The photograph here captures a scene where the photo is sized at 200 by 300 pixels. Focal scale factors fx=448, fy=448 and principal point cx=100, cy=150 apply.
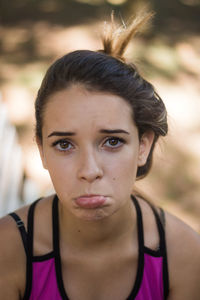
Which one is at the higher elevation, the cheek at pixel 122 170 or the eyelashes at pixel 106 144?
the eyelashes at pixel 106 144

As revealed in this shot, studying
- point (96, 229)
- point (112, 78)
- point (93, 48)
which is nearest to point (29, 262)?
point (96, 229)

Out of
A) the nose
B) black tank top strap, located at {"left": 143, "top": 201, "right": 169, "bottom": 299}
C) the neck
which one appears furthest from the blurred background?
the nose

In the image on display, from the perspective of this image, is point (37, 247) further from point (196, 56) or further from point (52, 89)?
point (196, 56)

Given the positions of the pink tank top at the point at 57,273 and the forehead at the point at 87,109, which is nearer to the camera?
the forehead at the point at 87,109

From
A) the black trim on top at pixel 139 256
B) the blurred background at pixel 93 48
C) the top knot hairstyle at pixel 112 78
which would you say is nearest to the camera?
the top knot hairstyle at pixel 112 78

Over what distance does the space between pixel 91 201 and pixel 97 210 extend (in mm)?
50

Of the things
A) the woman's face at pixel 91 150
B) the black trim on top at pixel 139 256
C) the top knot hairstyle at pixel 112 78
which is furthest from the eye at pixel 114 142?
the black trim on top at pixel 139 256

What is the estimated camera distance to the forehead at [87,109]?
1.60 metres

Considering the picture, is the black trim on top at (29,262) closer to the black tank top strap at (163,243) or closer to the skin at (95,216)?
the skin at (95,216)

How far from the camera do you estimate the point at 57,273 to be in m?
1.92

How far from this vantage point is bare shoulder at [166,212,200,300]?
6.41ft

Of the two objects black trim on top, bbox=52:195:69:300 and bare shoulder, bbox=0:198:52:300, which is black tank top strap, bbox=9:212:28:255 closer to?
bare shoulder, bbox=0:198:52:300

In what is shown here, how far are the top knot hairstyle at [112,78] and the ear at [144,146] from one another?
0.02 m

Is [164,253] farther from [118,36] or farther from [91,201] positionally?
[118,36]
